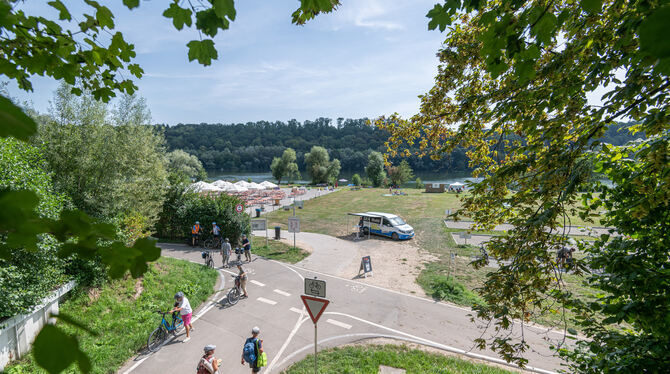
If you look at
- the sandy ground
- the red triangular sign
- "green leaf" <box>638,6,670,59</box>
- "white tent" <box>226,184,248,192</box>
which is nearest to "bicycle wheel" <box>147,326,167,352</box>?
the red triangular sign

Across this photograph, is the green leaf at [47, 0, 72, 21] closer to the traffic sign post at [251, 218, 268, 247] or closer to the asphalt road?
the asphalt road

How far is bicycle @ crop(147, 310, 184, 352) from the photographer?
7816 mm

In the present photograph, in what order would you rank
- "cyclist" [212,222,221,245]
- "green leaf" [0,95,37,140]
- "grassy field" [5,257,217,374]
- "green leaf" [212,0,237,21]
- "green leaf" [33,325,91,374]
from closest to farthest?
"green leaf" [0,95,37,140]
"green leaf" [33,325,91,374]
"green leaf" [212,0,237,21]
"grassy field" [5,257,217,374]
"cyclist" [212,222,221,245]

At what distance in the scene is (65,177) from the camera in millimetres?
10227

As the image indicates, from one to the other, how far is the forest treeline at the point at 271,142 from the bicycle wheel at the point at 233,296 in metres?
90.5

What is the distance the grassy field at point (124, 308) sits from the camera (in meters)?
7.10

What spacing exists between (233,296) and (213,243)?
7773 millimetres

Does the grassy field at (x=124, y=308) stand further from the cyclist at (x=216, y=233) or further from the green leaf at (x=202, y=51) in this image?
the green leaf at (x=202, y=51)

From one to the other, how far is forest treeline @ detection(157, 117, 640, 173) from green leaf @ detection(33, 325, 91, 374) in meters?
99.0

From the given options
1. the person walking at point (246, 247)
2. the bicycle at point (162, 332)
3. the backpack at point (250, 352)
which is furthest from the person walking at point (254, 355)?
the person walking at point (246, 247)

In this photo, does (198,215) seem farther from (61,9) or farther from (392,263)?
(61,9)

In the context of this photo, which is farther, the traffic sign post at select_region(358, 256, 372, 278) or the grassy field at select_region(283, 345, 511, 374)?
the traffic sign post at select_region(358, 256, 372, 278)

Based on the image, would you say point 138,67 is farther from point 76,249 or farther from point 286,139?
point 286,139

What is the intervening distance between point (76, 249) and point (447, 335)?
382 inches
